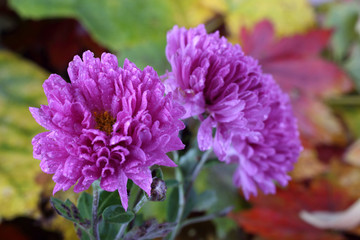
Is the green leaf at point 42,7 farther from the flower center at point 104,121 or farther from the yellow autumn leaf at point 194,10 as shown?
the flower center at point 104,121

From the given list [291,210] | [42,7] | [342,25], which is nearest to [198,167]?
[291,210]

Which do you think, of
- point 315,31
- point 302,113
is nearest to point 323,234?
point 302,113

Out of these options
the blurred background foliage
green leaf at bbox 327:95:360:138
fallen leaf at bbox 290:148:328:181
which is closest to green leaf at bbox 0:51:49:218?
the blurred background foliage

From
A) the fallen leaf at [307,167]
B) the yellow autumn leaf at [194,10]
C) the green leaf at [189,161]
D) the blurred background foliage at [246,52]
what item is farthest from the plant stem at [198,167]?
the yellow autumn leaf at [194,10]

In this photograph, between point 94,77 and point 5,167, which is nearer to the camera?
point 94,77

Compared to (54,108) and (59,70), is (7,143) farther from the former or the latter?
(54,108)
